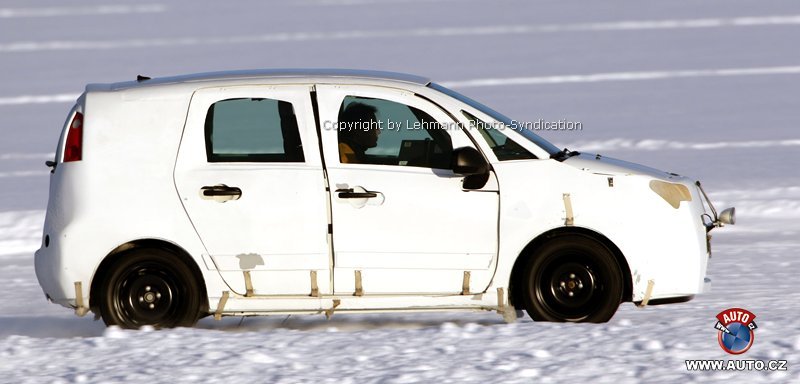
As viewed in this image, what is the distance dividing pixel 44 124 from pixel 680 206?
12.0m

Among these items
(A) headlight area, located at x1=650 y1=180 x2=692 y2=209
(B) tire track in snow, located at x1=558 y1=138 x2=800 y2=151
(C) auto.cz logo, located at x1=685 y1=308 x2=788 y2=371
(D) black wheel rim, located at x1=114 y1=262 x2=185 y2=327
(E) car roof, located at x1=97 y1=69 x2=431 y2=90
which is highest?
(B) tire track in snow, located at x1=558 y1=138 x2=800 y2=151

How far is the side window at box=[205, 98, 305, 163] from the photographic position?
22.5 ft

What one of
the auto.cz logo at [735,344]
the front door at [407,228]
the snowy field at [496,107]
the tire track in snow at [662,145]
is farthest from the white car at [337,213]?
the tire track in snow at [662,145]

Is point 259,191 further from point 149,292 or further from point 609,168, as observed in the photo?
point 609,168

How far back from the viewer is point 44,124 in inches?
666

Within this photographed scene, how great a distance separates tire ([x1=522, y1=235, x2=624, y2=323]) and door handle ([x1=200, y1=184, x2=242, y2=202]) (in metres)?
1.63

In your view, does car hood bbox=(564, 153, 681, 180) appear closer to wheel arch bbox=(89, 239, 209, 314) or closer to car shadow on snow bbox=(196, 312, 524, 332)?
car shadow on snow bbox=(196, 312, 524, 332)

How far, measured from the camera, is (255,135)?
6980 mm

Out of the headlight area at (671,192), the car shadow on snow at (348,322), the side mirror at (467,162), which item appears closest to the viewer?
the side mirror at (467,162)

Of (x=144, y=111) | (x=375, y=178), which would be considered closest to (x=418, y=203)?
(x=375, y=178)

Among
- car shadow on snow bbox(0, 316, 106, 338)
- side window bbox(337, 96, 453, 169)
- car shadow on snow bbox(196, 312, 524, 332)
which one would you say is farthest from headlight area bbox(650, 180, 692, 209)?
car shadow on snow bbox(0, 316, 106, 338)

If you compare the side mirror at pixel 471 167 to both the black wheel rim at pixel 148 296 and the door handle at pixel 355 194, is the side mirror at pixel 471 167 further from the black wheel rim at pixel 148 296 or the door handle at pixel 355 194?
the black wheel rim at pixel 148 296

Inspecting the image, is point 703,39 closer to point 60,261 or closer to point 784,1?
point 784,1

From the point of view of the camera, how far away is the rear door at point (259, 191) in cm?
676
